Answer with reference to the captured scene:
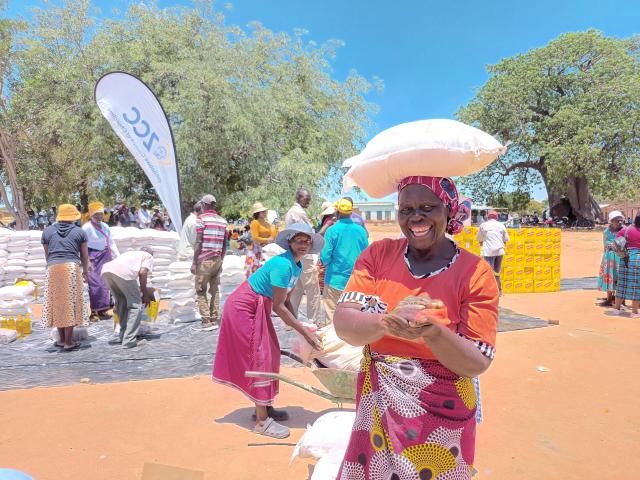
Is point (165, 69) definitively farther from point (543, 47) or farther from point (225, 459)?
point (543, 47)

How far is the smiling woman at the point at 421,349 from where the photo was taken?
134 centimetres

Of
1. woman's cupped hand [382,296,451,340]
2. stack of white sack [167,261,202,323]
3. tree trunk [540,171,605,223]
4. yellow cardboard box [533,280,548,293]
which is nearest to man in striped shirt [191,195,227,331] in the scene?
stack of white sack [167,261,202,323]

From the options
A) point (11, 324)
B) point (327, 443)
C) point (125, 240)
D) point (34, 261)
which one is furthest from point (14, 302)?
point (327, 443)

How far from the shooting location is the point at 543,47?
2802 centimetres

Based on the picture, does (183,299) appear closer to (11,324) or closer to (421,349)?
(11,324)

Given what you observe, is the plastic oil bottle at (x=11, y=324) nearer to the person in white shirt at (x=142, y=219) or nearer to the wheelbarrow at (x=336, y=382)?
the wheelbarrow at (x=336, y=382)

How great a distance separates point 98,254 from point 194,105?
767cm

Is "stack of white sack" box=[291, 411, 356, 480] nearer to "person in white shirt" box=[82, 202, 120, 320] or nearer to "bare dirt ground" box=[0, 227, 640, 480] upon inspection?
"bare dirt ground" box=[0, 227, 640, 480]

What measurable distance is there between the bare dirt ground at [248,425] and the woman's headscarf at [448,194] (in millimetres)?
2000

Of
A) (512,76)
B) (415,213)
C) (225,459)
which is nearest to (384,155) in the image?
(415,213)

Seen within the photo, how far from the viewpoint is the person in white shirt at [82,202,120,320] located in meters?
6.70

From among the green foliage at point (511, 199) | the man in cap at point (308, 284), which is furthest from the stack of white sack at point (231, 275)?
the green foliage at point (511, 199)

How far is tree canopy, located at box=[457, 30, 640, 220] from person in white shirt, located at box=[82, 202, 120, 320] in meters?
22.9

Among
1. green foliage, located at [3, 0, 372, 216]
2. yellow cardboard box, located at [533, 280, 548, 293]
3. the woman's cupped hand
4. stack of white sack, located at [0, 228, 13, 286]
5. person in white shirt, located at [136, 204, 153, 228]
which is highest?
green foliage, located at [3, 0, 372, 216]
